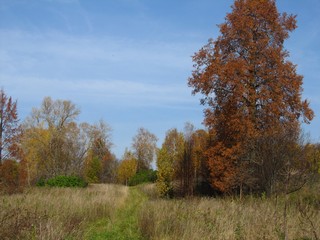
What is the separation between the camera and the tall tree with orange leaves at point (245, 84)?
18.9 meters

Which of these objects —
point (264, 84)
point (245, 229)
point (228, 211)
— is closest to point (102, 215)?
point (228, 211)

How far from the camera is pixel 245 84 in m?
19.5

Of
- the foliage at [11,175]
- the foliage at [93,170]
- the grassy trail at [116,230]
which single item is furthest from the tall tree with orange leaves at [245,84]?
the foliage at [93,170]

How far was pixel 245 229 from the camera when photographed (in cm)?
777

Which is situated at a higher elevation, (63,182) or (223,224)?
(63,182)

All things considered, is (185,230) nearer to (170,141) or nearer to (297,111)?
(297,111)

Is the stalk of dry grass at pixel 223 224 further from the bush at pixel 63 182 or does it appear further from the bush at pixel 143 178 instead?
the bush at pixel 143 178

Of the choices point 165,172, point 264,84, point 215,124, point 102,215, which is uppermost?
point 264,84

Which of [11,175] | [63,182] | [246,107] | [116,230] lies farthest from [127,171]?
[116,230]

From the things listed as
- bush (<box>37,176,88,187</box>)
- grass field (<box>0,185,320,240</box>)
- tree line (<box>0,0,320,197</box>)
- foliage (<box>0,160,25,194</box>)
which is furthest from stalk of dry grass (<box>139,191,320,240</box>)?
bush (<box>37,176,88,187</box>)

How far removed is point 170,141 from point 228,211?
56644mm

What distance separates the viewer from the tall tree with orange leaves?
18875mm

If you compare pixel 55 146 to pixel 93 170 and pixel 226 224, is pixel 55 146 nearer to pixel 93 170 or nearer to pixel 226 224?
pixel 93 170

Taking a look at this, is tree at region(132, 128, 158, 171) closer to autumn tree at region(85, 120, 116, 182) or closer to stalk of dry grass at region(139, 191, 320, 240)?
autumn tree at region(85, 120, 116, 182)
